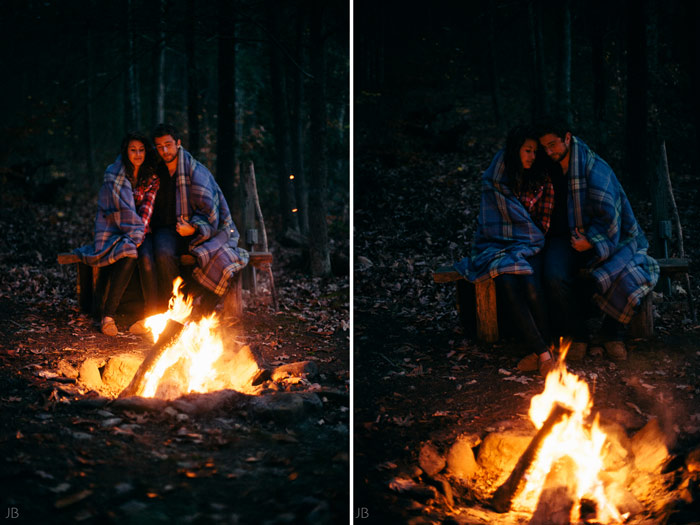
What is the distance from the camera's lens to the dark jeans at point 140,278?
181 inches

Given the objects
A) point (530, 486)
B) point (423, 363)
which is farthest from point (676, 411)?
point (423, 363)

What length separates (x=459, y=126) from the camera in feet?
15.4

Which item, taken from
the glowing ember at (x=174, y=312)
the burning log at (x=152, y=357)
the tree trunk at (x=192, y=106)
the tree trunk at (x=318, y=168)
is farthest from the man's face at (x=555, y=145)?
the tree trunk at (x=192, y=106)

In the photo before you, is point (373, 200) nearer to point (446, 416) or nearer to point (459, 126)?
point (459, 126)

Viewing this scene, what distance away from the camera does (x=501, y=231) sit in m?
3.96

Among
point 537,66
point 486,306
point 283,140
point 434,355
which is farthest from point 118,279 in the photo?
point 283,140

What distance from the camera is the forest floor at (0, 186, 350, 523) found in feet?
7.28

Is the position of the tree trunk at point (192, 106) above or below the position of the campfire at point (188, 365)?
above

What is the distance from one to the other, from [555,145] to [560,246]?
68 cm

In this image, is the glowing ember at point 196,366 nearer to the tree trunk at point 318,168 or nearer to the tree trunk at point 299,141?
the tree trunk at point 318,168

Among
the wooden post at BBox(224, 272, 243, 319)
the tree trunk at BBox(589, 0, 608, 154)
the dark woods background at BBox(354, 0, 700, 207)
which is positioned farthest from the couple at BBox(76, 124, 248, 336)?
the tree trunk at BBox(589, 0, 608, 154)

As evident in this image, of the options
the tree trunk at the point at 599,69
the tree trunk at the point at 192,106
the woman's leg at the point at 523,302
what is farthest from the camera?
the tree trunk at the point at 192,106

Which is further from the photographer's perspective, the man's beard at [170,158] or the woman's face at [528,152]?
the man's beard at [170,158]

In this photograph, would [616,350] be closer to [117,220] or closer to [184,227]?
[184,227]
